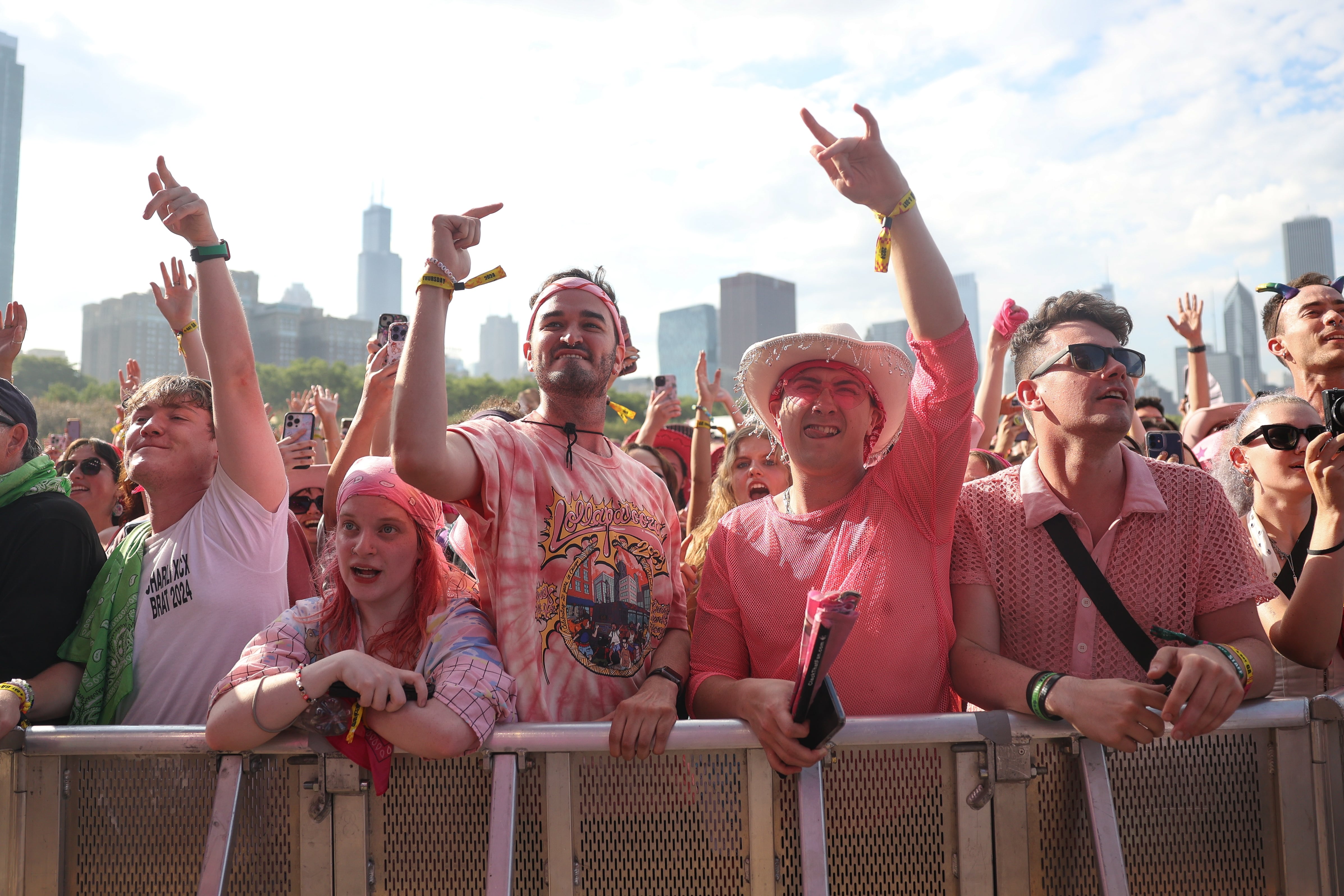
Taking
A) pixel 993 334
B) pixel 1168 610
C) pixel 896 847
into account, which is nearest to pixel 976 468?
pixel 993 334

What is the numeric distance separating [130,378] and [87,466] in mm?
1667

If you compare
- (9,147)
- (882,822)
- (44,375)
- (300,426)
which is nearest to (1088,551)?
Result: (882,822)

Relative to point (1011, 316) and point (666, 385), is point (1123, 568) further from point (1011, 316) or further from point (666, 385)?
point (666, 385)

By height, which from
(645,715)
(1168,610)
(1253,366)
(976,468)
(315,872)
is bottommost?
(315,872)

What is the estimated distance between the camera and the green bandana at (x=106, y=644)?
274cm

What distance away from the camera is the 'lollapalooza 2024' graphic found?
2488 millimetres

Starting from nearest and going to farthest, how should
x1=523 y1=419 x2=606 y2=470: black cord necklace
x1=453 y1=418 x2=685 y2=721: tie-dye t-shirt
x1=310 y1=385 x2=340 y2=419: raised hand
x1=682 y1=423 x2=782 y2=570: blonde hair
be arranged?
x1=453 y1=418 x2=685 y2=721: tie-dye t-shirt < x1=523 y1=419 x2=606 y2=470: black cord necklace < x1=682 y1=423 x2=782 y2=570: blonde hair < x1=310 y1=385 x2=340 y2=419: raised hand

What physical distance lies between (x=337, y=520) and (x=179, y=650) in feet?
2.44

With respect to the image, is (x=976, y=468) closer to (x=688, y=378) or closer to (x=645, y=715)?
(x=645, y=715)

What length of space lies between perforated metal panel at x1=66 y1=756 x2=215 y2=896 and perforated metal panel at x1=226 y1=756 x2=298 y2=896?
11 cm

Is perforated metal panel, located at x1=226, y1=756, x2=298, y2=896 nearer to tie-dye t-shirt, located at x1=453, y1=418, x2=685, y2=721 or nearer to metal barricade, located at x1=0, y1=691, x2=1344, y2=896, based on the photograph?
metal barricade, located at x1=0, y1=691, x2=1344, y2=896

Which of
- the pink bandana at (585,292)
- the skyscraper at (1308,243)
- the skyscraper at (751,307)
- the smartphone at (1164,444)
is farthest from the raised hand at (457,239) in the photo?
the skyscraper at (1308,243)

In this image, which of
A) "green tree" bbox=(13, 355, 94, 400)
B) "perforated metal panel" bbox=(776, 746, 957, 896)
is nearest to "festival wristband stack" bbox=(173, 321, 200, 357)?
"perforated metal panel" bbox=(776, 746, 957, 896)

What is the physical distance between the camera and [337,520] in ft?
8.42
